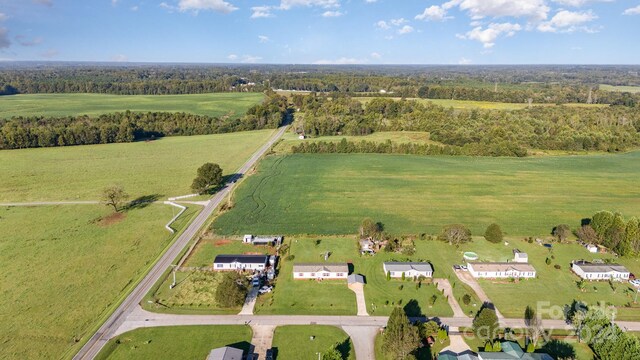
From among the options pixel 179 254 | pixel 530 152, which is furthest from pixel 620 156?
pixel 179 254

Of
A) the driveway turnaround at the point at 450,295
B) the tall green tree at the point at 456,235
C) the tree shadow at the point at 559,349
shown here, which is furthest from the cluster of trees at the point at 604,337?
the tall green tree at the point at 456,235

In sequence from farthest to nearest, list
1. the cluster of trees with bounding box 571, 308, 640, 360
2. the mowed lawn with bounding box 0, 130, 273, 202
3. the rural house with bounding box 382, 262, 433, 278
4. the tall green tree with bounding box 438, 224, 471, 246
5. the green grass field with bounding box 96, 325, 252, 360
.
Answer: the mowed lawn with bounding box 0, 130, 273, 202, the tall green tree with bounding box 438, 224, 471, 246, the rural house with bounding box 382, 262, 433, 278, the green grass field with bounding box 96, 325, 252, 360, the cluster of trees with bounding box 571, 308, 640, 360

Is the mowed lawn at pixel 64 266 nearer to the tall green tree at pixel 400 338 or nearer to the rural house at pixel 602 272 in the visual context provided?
the tall green tree at pixel 400 338

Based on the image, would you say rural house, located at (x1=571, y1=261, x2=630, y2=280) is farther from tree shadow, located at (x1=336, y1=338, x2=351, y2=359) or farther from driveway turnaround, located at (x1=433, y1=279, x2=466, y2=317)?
tree shadow, located at (x1=336, y1=338, x2=351, y2=359)

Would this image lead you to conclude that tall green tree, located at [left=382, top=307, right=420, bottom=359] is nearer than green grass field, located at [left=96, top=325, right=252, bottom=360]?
Yes

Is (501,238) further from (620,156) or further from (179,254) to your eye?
(620,156)

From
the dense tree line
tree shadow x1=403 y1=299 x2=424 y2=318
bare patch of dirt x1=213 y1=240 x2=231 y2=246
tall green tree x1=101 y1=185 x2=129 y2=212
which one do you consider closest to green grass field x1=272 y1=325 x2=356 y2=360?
tree shadow x1=403 y1=299 x2=424 y2=318

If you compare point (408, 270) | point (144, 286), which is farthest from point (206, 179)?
point (408, 270)

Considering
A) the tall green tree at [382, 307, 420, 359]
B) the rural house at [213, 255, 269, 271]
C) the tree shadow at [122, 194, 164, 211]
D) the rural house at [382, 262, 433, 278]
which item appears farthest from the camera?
the tree shadow at [122, 194, 164, 211]
